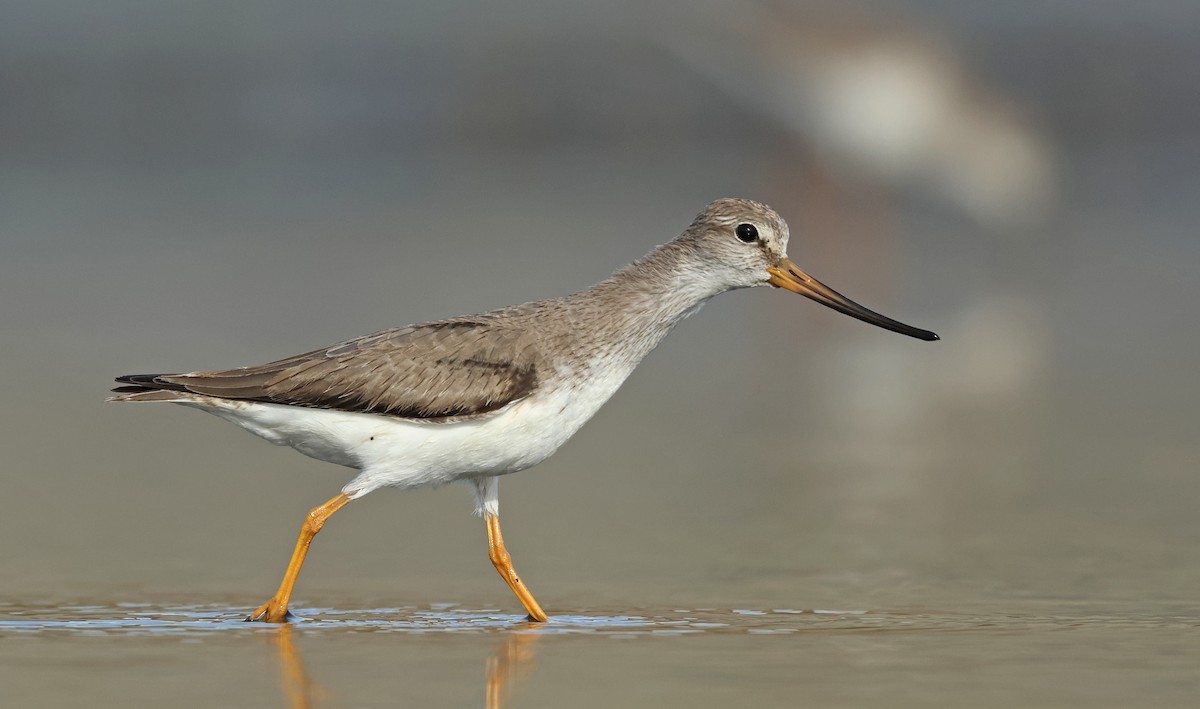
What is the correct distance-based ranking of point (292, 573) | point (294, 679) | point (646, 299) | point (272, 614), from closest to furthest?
point (294, 679) → point (272, 614) → point (292, 573) → point (646, 299)

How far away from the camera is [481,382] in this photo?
312 inches

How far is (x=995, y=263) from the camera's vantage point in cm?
1872

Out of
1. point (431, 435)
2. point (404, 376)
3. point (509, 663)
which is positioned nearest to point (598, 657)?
point (509, 663)

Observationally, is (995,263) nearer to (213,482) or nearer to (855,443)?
(855,443)

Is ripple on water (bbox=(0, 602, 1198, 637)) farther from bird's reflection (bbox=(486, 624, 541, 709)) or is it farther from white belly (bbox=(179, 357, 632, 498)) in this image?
white belly (bbox=(179, 357, 632, 498))

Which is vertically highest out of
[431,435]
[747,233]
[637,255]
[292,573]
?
[637,255]

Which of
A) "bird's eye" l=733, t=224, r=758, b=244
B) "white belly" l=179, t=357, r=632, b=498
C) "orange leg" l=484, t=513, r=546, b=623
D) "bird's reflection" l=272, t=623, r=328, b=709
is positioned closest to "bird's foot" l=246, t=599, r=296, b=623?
"bird's reflection" l=272, t=623, r=328, b=709

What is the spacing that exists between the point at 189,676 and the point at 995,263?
13.5 m

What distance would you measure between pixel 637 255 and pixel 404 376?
31.4ft

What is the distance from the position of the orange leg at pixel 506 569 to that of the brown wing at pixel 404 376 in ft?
2.00

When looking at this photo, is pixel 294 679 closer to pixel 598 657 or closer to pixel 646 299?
pixel 598 657

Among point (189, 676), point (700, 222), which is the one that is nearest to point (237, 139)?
point (700, 222)

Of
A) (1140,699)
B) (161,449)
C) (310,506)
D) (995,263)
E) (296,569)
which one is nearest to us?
(1140,699)

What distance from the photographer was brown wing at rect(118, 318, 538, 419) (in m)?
7.92
